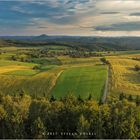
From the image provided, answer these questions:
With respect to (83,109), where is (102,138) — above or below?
below

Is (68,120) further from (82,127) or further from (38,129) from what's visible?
(82,127)

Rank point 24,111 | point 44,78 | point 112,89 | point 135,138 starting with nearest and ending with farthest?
point 135,138 < point 24,111 < point 112,89 < point 44,78

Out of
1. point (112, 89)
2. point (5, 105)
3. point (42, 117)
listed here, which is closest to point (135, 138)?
point (42, 117)

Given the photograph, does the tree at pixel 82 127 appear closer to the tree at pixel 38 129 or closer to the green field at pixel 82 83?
the tree at pixel 38 129

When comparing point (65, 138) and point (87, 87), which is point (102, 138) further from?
point (87, 87)

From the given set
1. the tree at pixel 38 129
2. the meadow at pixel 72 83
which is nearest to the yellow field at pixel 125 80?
the meadow at pixel 72 83

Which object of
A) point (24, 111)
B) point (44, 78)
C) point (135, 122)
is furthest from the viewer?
point (44, 78)

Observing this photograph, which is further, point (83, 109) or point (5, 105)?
point (5, 105)

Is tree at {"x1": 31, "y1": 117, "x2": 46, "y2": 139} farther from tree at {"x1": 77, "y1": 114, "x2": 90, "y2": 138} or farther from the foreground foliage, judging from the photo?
tree at {"x1": 77, "y1": 114, "x2": 90, "y2": 138}
